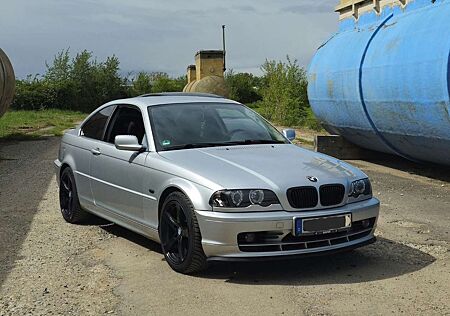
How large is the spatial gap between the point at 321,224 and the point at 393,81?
564 cm

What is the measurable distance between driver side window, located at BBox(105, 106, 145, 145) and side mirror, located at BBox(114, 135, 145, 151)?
0.31 metres

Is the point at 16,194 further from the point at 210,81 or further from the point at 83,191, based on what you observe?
the point at 210,81

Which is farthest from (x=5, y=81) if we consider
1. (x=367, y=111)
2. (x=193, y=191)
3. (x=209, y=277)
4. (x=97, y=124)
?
(x=209, y=277)

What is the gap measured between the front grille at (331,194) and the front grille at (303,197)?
0.07 meters

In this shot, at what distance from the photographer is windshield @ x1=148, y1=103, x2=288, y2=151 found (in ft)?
19.5

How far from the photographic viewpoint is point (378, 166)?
494 inches

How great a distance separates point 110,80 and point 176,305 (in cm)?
4817

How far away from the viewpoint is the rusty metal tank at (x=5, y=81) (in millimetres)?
18453

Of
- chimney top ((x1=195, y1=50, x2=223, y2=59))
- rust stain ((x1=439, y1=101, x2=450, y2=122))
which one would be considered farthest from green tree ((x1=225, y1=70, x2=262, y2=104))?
rust stain ((x1=439, y1=101, x2=450, y2=122))

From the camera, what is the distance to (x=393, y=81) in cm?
998

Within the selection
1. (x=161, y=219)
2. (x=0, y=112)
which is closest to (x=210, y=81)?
(x=0, y=112)

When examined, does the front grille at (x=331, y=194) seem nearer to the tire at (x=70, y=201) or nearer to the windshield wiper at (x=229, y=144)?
the windshield wiper at (x=229, y=144)

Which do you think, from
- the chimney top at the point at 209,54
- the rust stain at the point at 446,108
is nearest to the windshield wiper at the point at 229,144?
the rust stain at the point at 446,108

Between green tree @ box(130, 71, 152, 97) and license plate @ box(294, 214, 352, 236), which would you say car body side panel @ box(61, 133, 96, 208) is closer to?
license plate @ box(294, 214, 352, 236)
